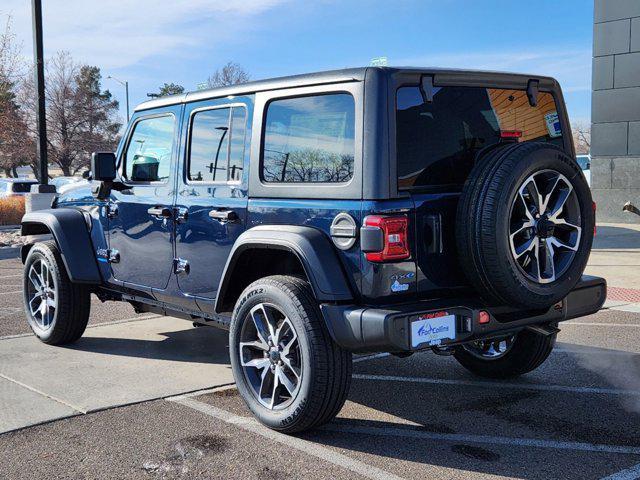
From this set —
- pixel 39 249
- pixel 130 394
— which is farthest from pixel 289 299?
pixel 39 249

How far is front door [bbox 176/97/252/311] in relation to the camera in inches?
180

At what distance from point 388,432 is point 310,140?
1719 millimetres

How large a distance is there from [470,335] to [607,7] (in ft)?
51.6

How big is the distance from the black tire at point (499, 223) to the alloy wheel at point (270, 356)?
1.04 metres

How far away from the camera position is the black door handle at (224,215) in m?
4.50

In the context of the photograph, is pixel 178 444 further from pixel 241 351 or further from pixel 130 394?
pixel 130 394

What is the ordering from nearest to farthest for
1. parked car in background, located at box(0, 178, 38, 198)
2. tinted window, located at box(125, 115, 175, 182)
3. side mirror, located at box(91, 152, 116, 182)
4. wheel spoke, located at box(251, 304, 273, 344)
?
wheel spoke, located at box(251, 304, 273, 344) → tinted window, located at box(125, 115, 175, 182) → side mirror, located at box(91, 152, 116, 182) → parked car in background, located at box(0, 178, 38, 198)

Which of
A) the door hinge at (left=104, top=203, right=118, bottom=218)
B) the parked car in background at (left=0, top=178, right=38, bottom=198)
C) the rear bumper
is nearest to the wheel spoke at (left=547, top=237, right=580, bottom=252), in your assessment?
the rear bumper

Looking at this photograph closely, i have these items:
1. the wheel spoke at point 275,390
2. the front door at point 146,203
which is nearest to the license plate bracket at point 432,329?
the wheel spoke at point 275,390

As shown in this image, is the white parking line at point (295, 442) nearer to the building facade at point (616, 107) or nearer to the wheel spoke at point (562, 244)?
the wheel spoke at point (562, 244)

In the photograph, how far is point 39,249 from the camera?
6.21 meters

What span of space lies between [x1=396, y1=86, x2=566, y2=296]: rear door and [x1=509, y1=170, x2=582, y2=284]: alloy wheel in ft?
1.12

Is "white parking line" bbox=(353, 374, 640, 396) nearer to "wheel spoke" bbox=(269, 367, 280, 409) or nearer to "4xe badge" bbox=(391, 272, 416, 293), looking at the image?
"wheel spoke" bbox=(269, 367, 280, 409)

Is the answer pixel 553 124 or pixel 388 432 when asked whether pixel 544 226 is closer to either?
pixel 553 124
